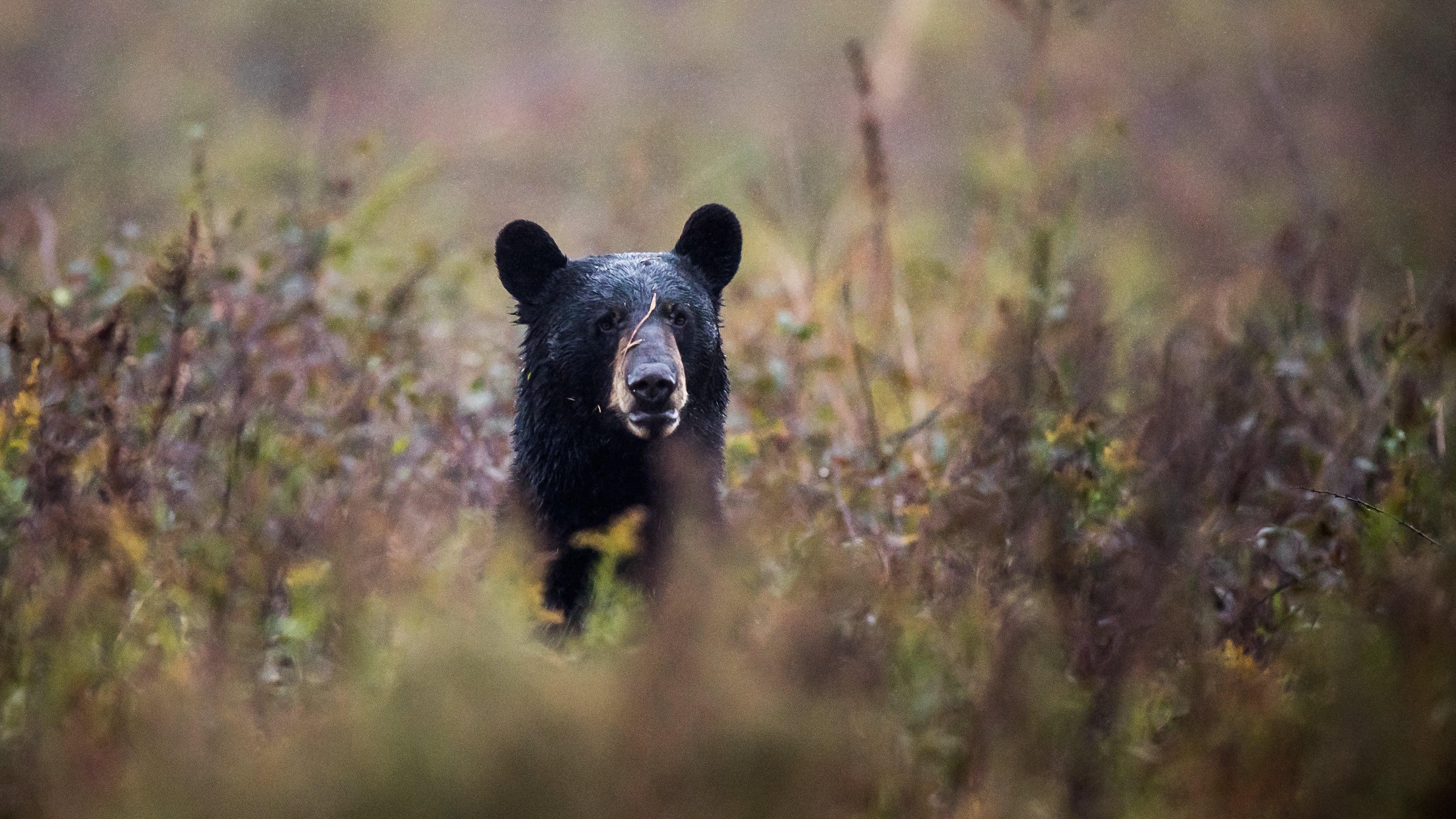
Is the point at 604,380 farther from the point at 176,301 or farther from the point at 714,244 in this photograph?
the point at 176,301

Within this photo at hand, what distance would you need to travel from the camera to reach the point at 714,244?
4406 mm

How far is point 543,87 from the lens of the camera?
15.3 metres

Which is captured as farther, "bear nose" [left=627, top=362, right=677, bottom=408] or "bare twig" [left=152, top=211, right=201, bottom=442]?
"bare twig" [left=152, top=211, right=201, bottom=442]

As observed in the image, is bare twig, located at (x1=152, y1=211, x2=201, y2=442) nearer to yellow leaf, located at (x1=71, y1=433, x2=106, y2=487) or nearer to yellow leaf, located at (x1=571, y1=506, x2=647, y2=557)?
yellow leaf, located at (x1=71, y1=433, x2=106, y2=487)

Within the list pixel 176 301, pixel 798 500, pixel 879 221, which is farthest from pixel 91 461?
pixel 879 221

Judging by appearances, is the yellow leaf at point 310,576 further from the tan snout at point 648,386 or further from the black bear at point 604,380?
the tan snout at point 648,386

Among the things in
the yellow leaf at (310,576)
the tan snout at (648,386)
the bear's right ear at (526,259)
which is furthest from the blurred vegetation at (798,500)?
the bear's right ear at (526,259)

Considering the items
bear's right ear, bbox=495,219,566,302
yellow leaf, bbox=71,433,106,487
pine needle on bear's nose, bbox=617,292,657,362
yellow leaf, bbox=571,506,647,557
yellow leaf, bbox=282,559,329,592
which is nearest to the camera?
yellow leaf, bbox=571,506,647,557

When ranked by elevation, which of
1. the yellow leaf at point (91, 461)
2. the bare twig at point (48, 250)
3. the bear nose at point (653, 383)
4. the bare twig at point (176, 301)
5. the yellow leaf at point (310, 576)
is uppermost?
the bare twig at point (48, 250)

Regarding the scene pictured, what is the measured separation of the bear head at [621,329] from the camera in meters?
3.71

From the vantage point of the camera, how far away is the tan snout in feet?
12.0

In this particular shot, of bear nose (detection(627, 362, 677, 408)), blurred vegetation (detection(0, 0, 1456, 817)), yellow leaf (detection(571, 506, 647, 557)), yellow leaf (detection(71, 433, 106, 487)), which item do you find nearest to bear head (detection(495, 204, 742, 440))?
bear nose (detection(627, 362, 677, 408))

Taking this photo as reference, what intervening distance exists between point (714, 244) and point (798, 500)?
1058 millimetres

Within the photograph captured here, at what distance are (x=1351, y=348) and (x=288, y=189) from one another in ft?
22.1
